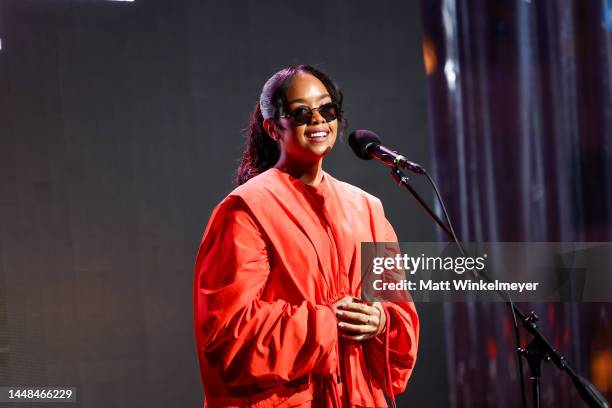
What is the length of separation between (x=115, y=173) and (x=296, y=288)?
129 centimetres

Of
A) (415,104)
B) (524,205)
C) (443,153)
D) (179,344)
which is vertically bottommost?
(179,344)

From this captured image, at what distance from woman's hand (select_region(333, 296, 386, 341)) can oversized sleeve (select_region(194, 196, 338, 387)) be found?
0.05 meters

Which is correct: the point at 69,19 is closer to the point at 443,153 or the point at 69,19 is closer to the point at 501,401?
the point at 443,153

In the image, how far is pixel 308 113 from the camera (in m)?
1.98

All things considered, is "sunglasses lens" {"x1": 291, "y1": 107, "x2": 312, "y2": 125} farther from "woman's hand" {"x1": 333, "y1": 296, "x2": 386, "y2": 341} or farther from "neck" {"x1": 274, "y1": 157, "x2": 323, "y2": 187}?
"woman's hand" {"x1": 333, "y1": 296, "x2": 386, "y2": 341}

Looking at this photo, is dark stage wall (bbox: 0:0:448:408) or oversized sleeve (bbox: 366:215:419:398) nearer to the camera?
oversized sleeve (bbox: 366:215:419:398)

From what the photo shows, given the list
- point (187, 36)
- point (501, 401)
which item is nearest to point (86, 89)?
point (187, 36)

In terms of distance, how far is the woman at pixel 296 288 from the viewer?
1.75m

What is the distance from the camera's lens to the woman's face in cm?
198

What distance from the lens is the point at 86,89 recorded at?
2822mm

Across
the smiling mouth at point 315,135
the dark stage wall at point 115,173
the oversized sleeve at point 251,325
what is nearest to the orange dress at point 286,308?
the oversized sleeve at point 251,325

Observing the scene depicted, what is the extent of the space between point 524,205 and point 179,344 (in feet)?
5.49

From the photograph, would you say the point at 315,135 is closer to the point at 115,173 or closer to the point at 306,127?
the point at 306,127

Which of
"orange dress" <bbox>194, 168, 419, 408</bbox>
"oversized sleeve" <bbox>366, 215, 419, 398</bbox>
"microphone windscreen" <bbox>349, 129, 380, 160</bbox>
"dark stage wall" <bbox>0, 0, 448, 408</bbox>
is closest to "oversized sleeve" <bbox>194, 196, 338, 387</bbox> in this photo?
"orange dress" <bbox>194, 168, 419, 408</bbox>
